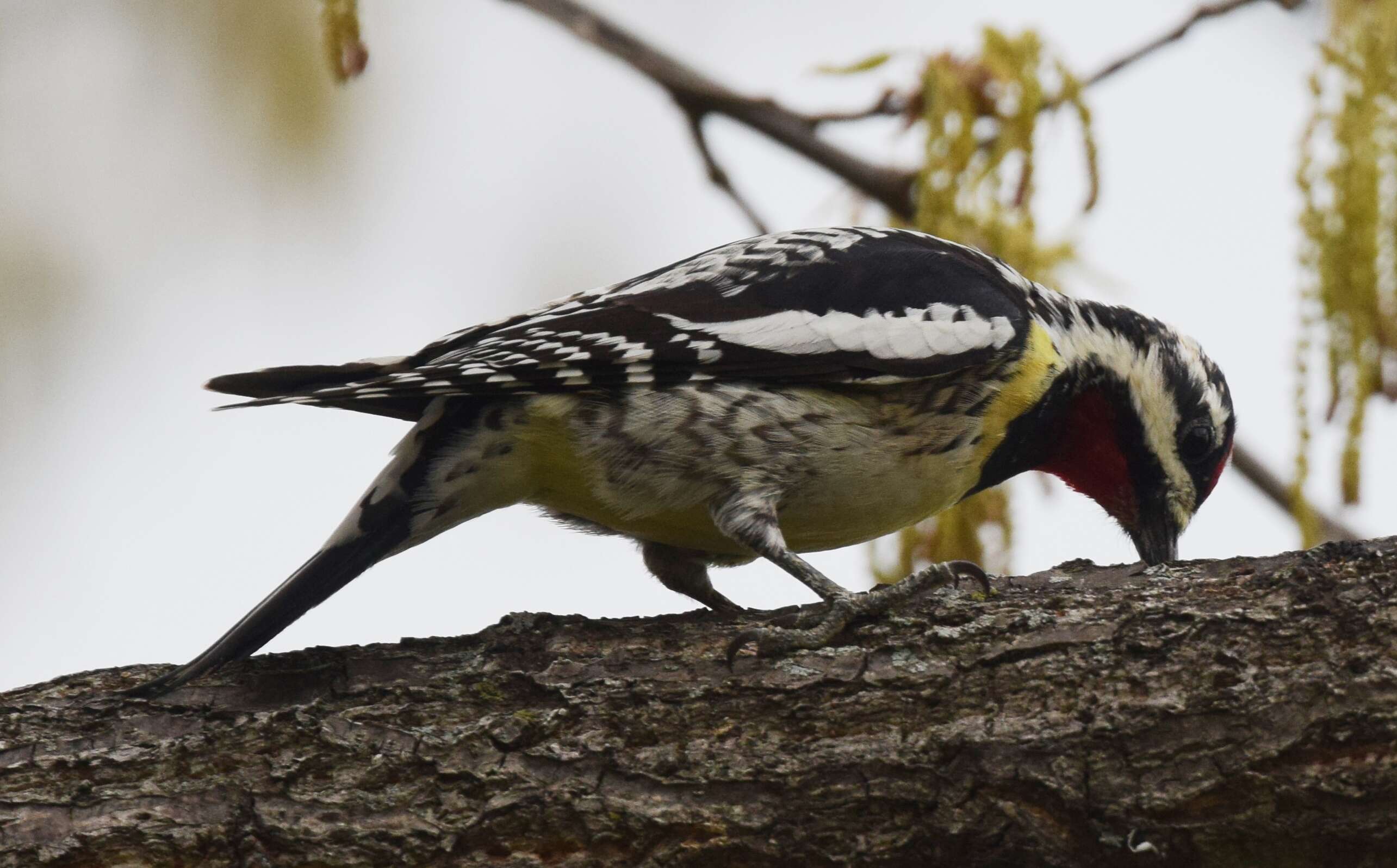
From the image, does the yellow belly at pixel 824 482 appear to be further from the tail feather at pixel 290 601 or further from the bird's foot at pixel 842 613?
the tail feather at pixel 290 601

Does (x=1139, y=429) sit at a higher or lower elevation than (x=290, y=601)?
higher

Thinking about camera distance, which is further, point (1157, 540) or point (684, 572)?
point (1157, 540)

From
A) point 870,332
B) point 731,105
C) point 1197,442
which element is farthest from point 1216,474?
point 731,105

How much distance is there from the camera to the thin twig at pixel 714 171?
3844mm

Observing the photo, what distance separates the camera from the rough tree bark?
223cm

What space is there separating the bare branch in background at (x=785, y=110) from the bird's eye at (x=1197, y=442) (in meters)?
0.30

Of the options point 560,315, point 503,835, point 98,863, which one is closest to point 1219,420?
point 560,315

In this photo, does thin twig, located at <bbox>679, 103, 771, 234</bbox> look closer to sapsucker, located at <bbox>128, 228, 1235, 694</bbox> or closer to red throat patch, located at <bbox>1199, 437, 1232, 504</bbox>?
sapsucker, located at <bbox>128, 228, 1235, 694</bbox>

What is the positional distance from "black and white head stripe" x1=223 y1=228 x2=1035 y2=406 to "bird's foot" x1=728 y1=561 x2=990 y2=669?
18.9 inches

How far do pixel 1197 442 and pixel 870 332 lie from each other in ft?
3.53

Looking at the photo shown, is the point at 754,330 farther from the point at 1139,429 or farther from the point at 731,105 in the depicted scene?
the point at 1139,429

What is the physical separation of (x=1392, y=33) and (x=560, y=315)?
192 cm

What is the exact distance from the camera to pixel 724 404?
10.6 feet

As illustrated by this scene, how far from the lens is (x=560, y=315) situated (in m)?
3.39
